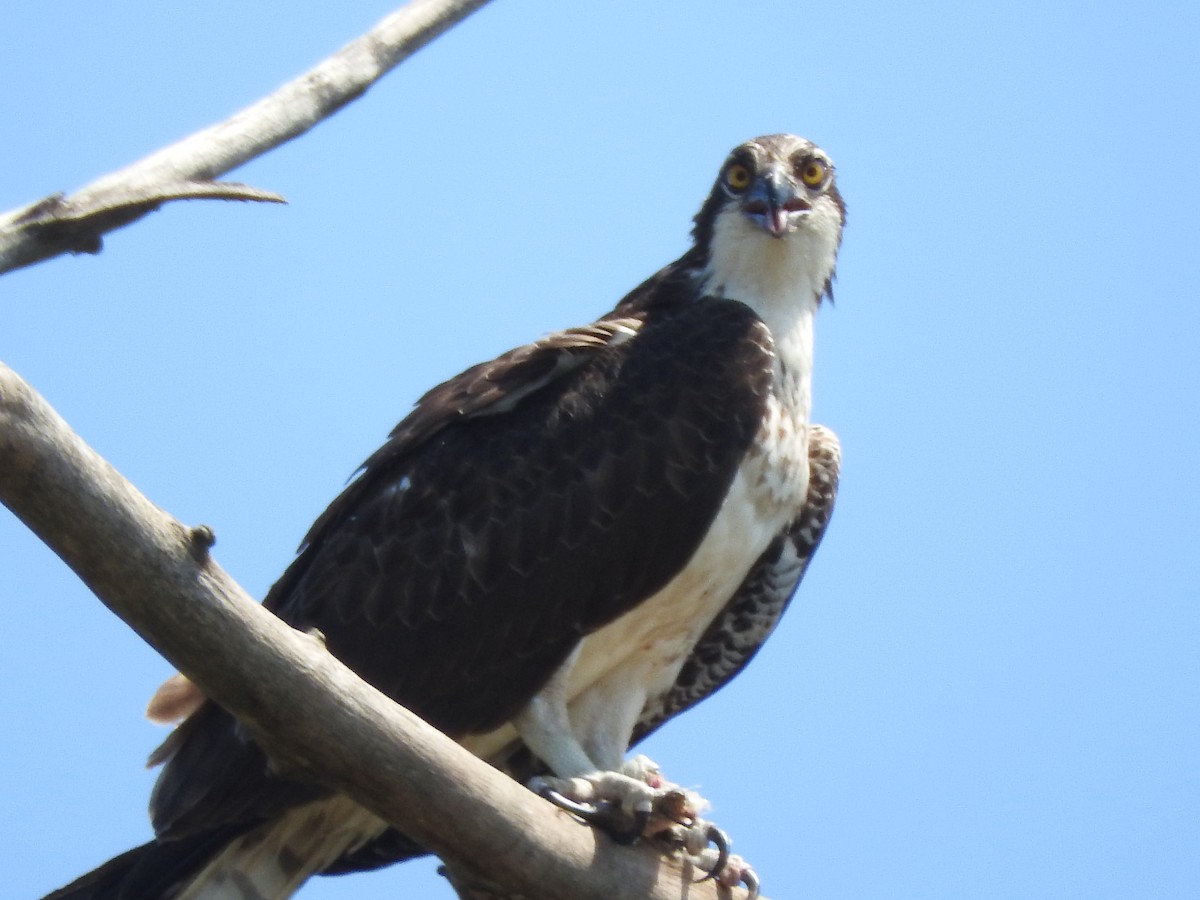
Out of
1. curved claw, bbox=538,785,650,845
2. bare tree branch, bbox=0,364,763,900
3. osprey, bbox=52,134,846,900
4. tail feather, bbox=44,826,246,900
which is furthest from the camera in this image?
osprey, bbox=52,134,846,900

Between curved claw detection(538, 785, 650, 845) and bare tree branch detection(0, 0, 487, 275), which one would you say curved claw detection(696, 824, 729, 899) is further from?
bare tree branch detection(0, 0, 487, 275)

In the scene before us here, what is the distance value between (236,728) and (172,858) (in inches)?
19.5

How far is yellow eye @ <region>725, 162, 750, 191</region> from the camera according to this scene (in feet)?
23.9

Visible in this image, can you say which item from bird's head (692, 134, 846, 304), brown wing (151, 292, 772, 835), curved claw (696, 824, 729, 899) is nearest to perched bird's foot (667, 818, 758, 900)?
curved claw (696, 824, 729, 899)

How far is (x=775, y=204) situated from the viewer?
708 cm

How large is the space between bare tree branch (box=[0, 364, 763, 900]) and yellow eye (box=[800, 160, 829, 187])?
123 inches

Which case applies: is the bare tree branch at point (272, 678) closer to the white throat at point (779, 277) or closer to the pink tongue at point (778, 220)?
the white throat at point (779, 277)

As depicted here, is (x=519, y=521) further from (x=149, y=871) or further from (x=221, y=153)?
(x=221, y=153)

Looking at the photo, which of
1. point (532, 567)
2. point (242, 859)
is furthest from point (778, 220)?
point (242, 859)

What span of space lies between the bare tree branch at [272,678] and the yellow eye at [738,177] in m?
3.01

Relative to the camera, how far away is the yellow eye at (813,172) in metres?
7.33

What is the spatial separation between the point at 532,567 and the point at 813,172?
2.24m

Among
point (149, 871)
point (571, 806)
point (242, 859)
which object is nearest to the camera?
point (571, 806)

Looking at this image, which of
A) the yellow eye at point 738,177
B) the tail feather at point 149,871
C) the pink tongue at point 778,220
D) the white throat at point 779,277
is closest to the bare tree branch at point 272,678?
the tail feather at point 149,871
